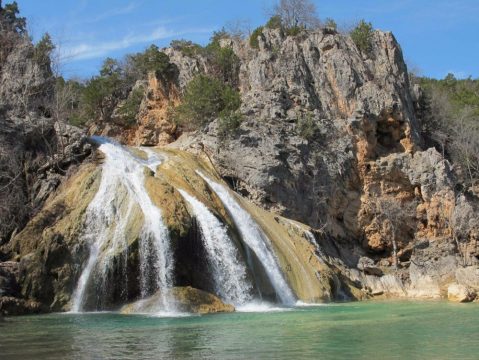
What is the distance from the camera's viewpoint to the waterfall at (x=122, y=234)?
22.4 metres

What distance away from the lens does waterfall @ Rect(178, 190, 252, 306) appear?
2370cm

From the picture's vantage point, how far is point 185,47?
161 feet

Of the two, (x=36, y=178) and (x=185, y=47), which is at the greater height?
(x=185, y=47)

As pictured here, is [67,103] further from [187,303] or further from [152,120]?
[187,303]

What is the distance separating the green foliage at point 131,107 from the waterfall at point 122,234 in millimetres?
18548

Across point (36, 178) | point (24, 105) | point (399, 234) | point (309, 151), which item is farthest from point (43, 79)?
point (399, 234)

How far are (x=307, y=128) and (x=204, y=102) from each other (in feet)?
24.0

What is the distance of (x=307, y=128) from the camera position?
128 feet

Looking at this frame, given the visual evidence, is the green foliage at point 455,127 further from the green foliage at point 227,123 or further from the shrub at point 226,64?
the green foliage at point 227,123

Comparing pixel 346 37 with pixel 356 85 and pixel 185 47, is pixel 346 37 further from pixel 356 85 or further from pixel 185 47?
pixel 185 47

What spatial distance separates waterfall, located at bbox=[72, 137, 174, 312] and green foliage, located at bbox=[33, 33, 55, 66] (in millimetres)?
10430

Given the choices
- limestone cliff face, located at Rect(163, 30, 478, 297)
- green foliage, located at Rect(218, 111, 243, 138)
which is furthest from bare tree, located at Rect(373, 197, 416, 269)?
green foliage, located at Rect(218, 111, 243, 138)

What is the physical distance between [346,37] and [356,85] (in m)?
7.15

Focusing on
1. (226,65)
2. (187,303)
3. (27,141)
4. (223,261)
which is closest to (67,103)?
(226,65)
